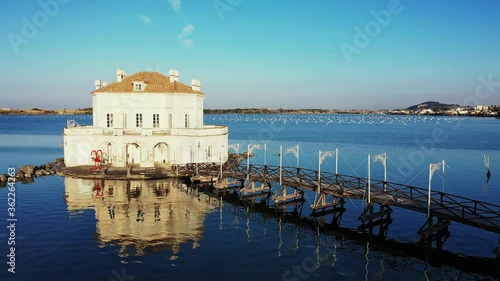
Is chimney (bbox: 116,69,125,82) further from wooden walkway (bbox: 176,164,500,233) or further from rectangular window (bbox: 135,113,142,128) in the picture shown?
wooden walkway (bbox: 176,164,500,233)

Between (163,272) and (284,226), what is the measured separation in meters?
11.5

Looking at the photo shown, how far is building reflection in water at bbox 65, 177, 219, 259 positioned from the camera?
26.2 metres

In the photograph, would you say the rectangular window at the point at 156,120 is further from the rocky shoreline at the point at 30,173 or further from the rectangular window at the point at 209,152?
the rocky shoreline at the point at 30,173

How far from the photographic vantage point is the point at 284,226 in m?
30.6

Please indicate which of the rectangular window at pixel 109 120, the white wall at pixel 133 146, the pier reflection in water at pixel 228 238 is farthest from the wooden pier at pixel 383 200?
the rectangular window at pixel 109 120

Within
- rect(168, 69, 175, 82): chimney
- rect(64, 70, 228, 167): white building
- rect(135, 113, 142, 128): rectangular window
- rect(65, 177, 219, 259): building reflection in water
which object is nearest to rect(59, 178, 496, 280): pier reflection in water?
rect(65, 177, 219, 259): building reflection in water

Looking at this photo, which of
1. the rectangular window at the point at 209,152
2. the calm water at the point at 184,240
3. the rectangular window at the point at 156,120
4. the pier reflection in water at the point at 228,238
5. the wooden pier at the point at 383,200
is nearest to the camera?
the calm water at the point at 184,240

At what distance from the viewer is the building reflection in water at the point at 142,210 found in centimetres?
2625

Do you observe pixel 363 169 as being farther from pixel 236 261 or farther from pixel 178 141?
pixel 236 261

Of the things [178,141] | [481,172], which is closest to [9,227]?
[178,141]

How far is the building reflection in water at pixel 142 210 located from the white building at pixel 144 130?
18.8 ft

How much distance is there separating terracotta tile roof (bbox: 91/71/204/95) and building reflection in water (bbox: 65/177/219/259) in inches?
497

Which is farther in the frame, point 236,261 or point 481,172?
point 481,172

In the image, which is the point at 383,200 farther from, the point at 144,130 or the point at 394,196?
the point at 144,130
